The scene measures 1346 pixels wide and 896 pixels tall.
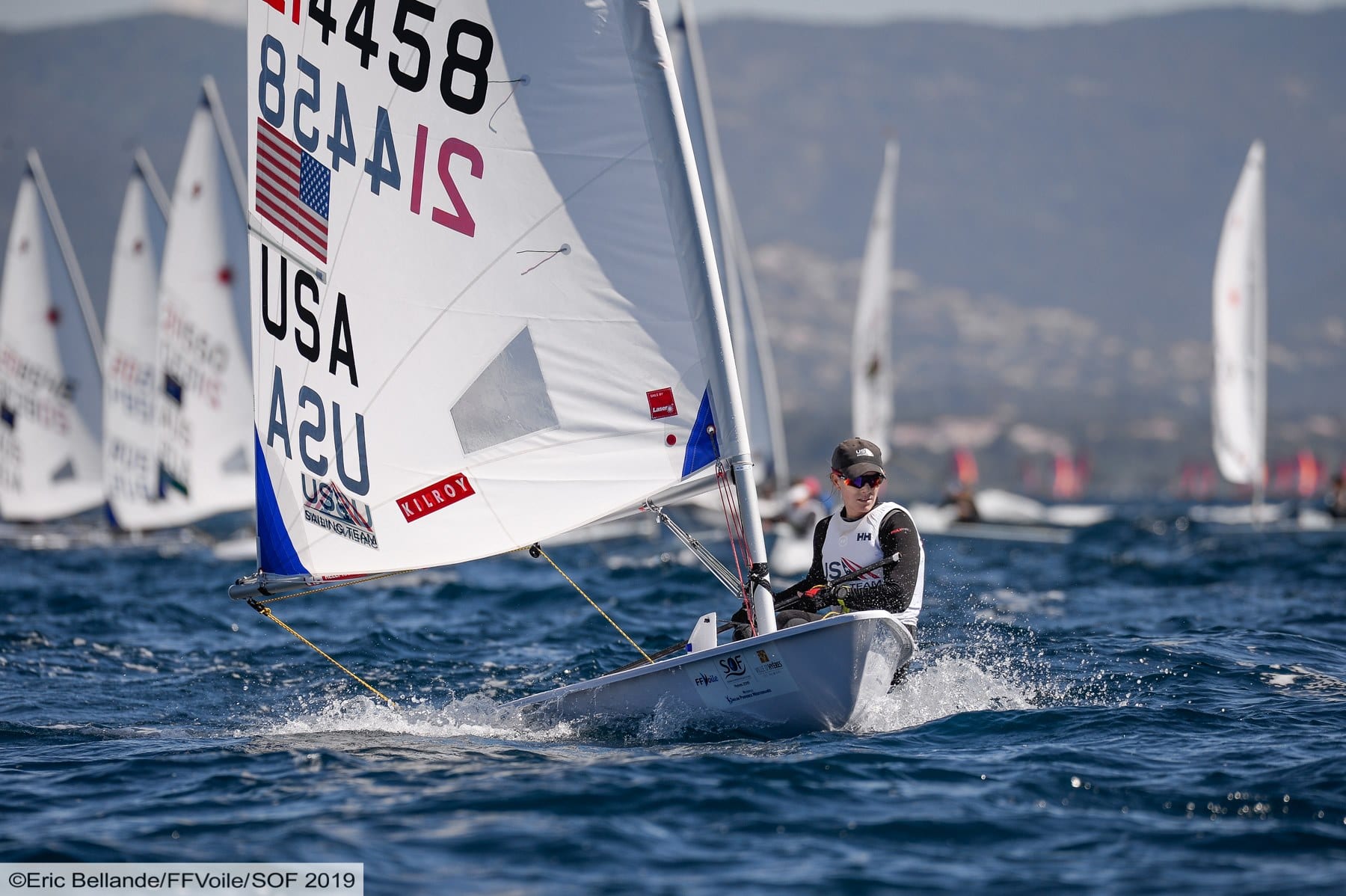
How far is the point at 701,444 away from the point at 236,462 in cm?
1641

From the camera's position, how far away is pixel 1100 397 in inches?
6875

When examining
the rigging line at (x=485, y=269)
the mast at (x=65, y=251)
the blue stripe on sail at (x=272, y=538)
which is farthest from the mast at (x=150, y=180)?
the rigging line at (x=485, y=269)

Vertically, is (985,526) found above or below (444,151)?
below

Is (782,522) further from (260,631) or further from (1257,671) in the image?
(1257,671)

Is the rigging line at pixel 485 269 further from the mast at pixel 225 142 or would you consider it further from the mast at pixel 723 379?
the mast at pixel 225 142

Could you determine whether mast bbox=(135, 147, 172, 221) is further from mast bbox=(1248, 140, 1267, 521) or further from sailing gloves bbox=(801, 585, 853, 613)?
mast bbox=(1248, 140, 1267, 521)

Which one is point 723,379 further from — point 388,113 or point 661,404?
point 388,113

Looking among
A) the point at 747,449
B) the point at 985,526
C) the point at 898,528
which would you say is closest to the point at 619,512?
the point at 747,449

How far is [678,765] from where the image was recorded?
249 inches

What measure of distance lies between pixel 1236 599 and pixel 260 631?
30.2 ft

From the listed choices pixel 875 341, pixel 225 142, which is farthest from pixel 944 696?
pixel 875 341

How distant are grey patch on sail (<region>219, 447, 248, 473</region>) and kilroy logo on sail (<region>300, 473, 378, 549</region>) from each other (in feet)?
47.8

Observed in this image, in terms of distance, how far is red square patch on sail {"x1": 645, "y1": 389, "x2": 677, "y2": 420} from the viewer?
7.03 m

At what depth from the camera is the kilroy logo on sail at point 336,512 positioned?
7781 mm
